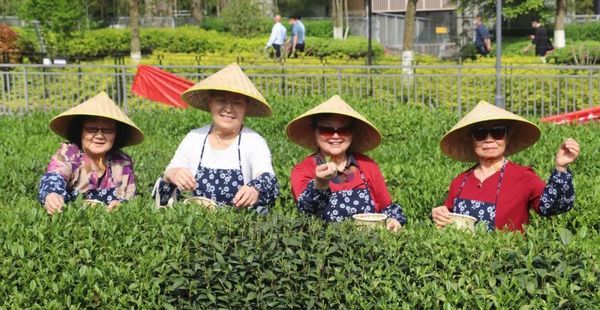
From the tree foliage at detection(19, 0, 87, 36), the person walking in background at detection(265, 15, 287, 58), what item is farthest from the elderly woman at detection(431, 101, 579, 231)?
the tree foliage at detection(19, 0, 87, 36)

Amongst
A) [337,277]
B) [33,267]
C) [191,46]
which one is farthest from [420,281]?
[191,46]

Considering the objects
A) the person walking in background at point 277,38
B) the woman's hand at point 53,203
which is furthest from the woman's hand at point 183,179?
the person walking in background at point 277,38

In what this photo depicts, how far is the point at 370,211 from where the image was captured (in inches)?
205

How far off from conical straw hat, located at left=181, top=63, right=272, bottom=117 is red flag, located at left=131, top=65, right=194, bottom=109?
10230 millimetres

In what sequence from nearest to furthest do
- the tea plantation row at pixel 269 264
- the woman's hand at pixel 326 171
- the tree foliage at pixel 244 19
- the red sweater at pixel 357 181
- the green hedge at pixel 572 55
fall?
the tea plantation row at pixel 269 264, the woman's hand at pixel 326 171, the red sweater at pixel 357 181, the green hedge at pixel 572 55, the tree foliage at pixel 244 19

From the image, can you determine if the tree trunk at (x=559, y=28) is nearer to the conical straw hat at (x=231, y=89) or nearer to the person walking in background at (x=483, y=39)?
the person walking in background at (x=483, y=39)

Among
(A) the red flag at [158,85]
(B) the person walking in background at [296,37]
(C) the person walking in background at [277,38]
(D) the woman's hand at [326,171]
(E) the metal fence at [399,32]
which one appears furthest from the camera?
(E) the metal fence at [399,32]

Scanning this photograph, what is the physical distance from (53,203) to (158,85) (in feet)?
36.8

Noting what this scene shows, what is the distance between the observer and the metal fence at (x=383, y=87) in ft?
49.3

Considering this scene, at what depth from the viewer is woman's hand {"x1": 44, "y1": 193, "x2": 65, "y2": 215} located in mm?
5090

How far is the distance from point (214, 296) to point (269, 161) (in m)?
1.23

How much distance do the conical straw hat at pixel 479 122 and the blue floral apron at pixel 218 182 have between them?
4.15 ft

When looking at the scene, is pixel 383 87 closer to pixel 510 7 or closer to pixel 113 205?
pixel 113 205

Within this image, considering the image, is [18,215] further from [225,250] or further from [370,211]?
[370,211]
